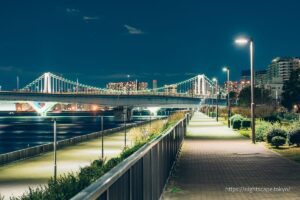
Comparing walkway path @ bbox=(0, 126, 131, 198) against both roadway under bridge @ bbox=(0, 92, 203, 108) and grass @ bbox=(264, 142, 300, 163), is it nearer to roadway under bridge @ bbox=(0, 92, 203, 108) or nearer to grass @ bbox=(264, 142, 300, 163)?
grass @ bbox=(264, 142, 300, 163)

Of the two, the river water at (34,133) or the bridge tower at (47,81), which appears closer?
the river water at (34,133)

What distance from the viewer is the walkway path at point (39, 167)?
24844 mm

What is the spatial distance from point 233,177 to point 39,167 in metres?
19.9

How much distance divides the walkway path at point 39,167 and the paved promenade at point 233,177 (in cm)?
630

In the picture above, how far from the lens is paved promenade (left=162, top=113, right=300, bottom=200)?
37.3 ft

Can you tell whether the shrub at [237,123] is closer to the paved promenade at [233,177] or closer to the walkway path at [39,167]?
the walkway path at [39,167]

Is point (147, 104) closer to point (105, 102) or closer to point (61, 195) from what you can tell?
point (105, 102)

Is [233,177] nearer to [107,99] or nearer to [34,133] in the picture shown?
[34,133]

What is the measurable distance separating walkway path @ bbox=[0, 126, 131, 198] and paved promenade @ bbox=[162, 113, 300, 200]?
630cm

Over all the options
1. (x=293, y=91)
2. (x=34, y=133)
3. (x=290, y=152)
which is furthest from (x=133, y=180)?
(x=34, y=133)

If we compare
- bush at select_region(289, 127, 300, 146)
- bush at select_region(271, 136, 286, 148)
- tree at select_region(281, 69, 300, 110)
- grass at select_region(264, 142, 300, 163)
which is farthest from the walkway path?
tree at select_region(281, 69, 300, 110)

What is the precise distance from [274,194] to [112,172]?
22.4ft

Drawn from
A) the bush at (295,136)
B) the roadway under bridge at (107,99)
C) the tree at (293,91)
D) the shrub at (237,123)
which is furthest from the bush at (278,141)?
the roadway under bridge at (107,99)

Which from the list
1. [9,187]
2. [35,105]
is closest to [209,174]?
[9,187]
